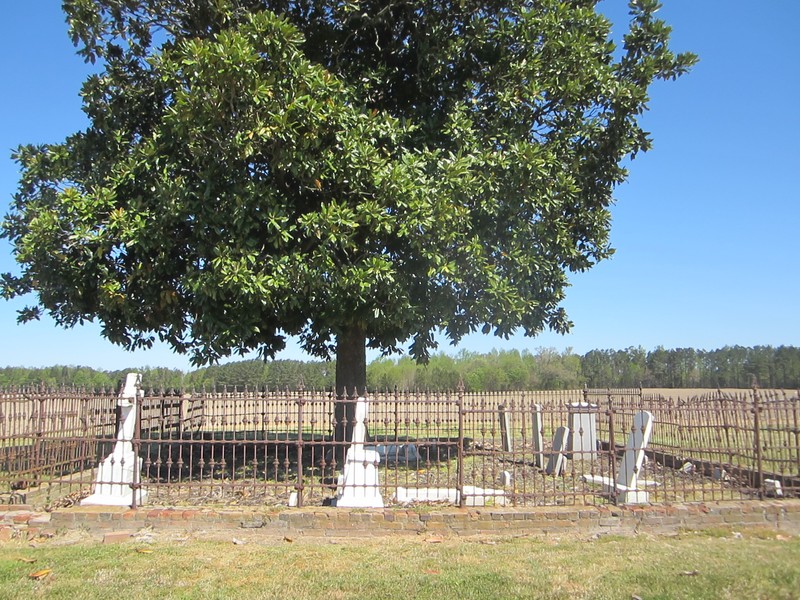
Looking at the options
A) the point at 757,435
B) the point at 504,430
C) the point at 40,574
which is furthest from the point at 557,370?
the point at 40,574

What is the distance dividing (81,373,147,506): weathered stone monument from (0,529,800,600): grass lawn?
2.77 feet

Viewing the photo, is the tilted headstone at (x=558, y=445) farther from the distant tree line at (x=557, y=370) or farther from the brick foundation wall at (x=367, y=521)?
the distant tree line at (x=557, y=370)

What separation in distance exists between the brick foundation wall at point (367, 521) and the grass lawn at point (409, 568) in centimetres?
21

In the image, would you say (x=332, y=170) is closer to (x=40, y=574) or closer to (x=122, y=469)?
(x=122, y=469)

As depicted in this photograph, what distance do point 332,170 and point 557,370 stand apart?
3587 centimetres

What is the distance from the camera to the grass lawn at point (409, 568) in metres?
5.14

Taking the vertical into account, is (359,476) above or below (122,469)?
below

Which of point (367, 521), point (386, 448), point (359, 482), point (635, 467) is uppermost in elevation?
point (386, 448)

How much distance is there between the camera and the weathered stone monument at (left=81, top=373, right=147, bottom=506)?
7.90 meters

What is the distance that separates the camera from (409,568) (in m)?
5.84

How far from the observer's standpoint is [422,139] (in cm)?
1030

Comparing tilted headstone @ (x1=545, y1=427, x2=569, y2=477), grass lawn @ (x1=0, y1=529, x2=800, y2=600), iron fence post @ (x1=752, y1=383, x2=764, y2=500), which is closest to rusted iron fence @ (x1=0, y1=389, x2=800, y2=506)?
iron fence post @ (x1=752, y1=383, x2=764, y2=500)

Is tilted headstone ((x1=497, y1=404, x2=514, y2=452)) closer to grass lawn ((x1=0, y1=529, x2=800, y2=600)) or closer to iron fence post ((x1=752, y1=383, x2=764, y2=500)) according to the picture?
grass lawn ((x1=0, y1=529, x2=800, y2=600))

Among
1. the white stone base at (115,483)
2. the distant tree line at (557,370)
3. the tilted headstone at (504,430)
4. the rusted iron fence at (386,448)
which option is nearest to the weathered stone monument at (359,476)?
the rusted iron fence at (386,448)
